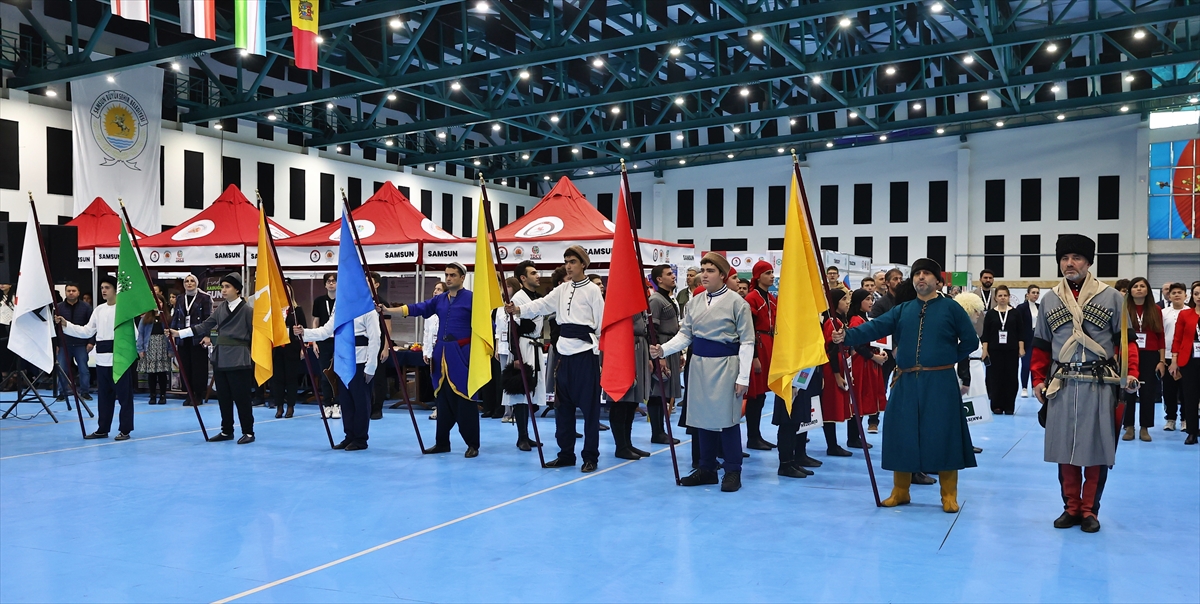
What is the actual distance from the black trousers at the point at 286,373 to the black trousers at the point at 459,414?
390 cm

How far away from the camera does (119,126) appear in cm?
1836

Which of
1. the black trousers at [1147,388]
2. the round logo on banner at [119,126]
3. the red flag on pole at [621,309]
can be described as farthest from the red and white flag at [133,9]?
the round logo on banner at [119,126]

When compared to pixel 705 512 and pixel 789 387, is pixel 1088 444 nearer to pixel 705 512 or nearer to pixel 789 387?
pixel 789 387

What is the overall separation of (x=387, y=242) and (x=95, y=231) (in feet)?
17.8

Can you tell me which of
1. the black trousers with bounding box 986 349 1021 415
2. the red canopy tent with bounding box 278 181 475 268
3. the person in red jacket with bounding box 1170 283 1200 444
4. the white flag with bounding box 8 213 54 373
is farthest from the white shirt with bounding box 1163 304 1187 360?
the white flag with bounding box 8 213 54 373

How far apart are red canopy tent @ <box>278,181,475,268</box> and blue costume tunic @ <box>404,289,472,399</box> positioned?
4.45 metres

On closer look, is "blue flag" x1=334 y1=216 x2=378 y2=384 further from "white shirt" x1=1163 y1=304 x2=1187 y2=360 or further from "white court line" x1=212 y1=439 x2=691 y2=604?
"white shirt" x1=1163 y1=304 x2=1187 y2=360

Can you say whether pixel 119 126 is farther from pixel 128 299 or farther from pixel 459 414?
pixel 459 414

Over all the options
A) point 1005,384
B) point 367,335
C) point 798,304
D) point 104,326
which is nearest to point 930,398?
point 798,304

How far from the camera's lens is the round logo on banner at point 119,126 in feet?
58.7

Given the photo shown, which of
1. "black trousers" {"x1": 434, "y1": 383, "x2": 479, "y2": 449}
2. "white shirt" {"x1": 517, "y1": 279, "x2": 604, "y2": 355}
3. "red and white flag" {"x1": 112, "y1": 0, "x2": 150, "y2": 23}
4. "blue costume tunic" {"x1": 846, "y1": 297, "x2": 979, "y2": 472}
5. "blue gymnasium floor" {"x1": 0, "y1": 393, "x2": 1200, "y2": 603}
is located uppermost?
"red and white flag" {"x1": 112, "y1": 0, "x2": 150, "y2": 23}

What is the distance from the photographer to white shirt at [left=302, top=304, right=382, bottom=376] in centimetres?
831

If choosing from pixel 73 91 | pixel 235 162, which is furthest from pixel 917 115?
pixel 73 91

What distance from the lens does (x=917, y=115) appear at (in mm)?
28422
